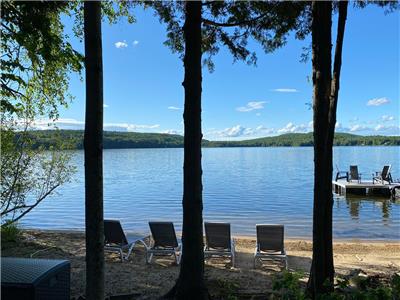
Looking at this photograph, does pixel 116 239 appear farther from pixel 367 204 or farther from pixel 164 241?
pixel 367 204

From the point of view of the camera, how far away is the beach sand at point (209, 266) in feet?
19.8

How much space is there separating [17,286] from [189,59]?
3.46 meters

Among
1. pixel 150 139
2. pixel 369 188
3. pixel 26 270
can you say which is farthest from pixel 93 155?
pixel 150 139

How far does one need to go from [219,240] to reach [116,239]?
7.15 ft

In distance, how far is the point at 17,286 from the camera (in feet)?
8.97

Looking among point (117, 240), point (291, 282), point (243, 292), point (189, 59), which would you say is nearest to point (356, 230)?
point (117, 240)

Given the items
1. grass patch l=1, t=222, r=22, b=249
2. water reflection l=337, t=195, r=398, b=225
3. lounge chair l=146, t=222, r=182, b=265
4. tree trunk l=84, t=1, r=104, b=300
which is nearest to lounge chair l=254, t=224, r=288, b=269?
lounge chair l=146, t=222, r=182, b=265

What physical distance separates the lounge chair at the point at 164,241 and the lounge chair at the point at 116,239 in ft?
1.65

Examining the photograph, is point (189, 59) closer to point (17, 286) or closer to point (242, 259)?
point (17, 286)

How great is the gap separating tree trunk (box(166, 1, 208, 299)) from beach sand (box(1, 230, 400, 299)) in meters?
0.55

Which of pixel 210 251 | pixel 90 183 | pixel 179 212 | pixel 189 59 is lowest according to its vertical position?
pixel 179 212

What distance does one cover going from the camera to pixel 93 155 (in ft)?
8.42

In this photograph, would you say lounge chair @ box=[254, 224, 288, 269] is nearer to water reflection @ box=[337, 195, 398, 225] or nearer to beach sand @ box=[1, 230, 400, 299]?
beach sand @ box=[1, 230, 400, 299]

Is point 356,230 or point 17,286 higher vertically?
point 17,286
